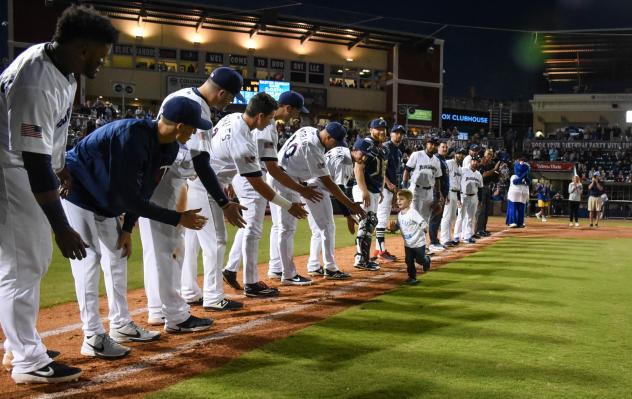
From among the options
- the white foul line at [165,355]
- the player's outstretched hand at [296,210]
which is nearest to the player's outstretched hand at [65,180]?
the white foul line at [165,355]

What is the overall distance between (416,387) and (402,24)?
147 feet

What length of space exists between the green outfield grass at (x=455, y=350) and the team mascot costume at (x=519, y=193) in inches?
469

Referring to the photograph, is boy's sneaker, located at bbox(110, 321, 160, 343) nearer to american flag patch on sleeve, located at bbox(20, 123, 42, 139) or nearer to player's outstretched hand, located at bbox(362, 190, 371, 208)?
→ american flag patch on sleeve, located at bbox(20, 123, 42, 139)

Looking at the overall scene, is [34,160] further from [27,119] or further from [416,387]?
[416,387]

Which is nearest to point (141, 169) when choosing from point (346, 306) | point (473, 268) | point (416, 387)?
point (416, 387)

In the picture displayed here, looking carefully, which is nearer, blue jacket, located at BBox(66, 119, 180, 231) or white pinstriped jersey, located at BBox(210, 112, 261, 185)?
blue jacket, located at BBox(66, 119, 180, 231)

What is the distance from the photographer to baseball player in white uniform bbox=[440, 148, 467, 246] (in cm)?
1290

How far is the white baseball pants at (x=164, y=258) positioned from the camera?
487 centimetres

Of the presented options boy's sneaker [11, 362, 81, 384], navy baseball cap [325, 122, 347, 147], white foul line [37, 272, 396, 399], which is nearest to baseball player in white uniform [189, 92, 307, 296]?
white foul line [37, 272, 396, 399]

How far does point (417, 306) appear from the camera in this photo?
243 inches

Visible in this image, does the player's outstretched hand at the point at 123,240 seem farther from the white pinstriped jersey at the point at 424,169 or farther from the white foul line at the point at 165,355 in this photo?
the white pinstriped jersey at the point at 424,169

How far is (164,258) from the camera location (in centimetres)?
487

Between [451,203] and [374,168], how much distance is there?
13.2 ft

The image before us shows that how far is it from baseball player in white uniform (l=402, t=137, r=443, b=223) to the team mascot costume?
861 centimetres
